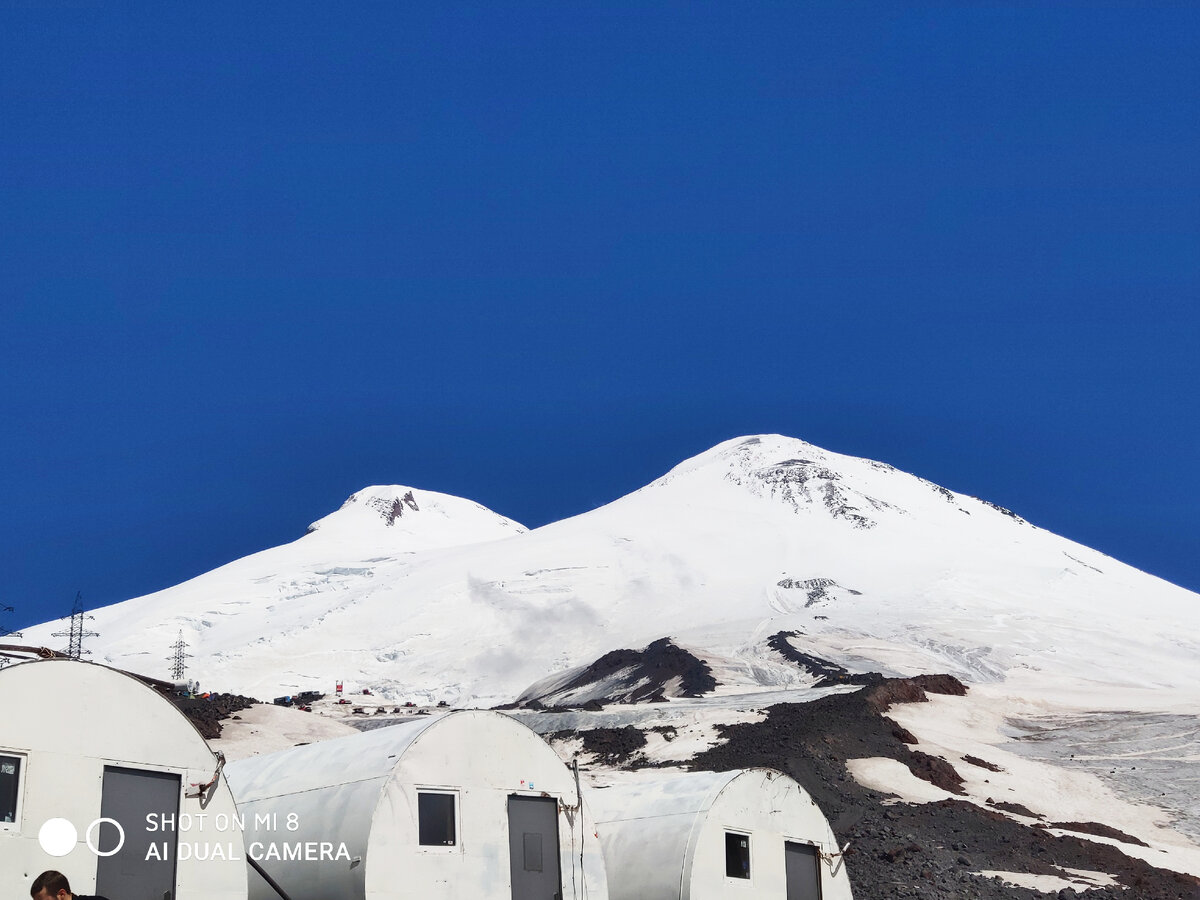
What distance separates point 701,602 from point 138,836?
347ft

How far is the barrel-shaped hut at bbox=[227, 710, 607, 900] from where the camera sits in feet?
54.1

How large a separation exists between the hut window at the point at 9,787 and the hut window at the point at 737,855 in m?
11.1

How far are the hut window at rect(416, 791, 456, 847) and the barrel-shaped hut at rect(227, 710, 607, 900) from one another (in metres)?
0.01

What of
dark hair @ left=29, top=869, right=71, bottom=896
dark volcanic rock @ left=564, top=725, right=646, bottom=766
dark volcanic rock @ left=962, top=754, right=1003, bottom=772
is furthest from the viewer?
dark volcanic rock @ left=962, top=754, right=1003, bottom=772

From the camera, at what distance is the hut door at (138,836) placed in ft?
45.3

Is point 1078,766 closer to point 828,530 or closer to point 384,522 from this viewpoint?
point 828,530

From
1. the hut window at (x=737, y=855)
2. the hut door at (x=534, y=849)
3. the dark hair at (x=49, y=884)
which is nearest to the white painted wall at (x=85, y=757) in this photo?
the hut door at (x=534, y=849)

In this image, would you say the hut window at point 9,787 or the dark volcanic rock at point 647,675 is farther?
the dark volcanic rock at point 647,675

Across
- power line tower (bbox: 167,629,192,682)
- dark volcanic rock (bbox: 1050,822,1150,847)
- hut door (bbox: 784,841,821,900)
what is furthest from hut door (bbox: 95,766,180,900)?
power line tower (bbox: 167,629,192,682)

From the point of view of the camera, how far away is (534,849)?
18.0 m

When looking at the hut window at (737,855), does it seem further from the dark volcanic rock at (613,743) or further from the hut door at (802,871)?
the dark volcanic rock at (613,743)

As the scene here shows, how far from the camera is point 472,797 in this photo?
57.5 ft

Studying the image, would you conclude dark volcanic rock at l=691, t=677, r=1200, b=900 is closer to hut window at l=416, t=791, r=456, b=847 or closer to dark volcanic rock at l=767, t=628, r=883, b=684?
hut window at l=416, t=791, r=456, b=847

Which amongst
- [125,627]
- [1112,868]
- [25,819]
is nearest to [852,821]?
[1112,868]
